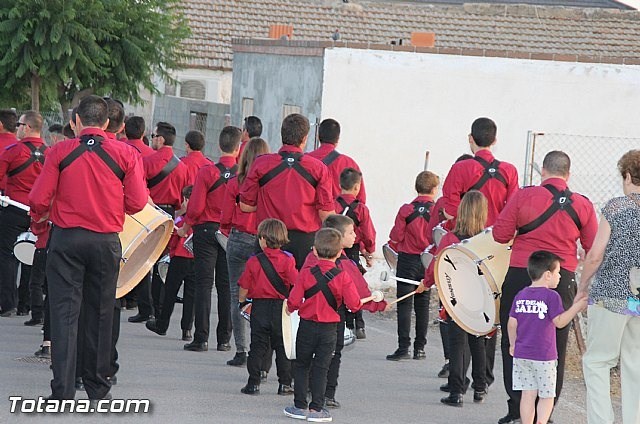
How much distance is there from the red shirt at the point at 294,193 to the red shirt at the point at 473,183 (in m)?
1.26

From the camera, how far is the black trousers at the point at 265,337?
9773mm

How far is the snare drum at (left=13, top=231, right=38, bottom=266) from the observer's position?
11.9m

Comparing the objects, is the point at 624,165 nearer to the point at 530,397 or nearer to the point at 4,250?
the point at 530,397

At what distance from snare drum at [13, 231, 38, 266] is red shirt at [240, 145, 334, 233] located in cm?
302

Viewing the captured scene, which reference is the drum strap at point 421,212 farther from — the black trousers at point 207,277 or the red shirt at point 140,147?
the red shirt at point 140,147

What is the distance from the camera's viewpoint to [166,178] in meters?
12.7

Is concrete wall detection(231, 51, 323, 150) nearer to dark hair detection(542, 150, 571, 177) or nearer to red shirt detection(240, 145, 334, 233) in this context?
red shirt detection(240, 145, 334, 233)

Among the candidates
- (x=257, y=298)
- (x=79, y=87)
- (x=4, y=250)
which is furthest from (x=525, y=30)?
(x=257, y=298)

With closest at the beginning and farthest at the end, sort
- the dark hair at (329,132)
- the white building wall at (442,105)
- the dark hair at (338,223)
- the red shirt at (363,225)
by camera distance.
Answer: the dark hair at (338,223), the red shirt at (363,225), the dark hair at (329,132), the white building wall at (442,105)

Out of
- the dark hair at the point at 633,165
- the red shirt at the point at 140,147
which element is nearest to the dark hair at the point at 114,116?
the red shirt at the point at 140,147

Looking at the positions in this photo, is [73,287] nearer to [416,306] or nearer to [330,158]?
[330,158]

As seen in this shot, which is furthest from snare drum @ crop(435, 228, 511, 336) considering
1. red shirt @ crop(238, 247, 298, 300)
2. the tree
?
the tree

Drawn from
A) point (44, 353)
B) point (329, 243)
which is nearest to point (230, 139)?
point (44, 353)

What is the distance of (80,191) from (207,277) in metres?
3.38
